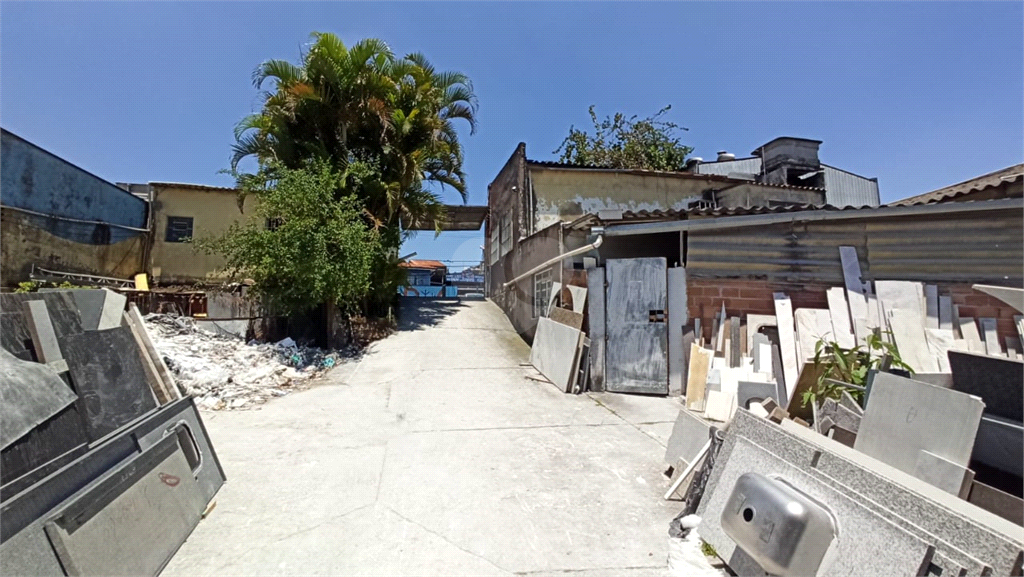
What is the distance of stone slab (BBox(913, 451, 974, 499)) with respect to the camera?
2.31 m

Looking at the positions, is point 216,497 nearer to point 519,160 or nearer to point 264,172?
point 264,172

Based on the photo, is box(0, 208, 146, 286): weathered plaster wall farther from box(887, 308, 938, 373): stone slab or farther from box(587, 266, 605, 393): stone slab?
box(887, 308, 938, 373): stone slab

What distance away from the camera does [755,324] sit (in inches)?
259

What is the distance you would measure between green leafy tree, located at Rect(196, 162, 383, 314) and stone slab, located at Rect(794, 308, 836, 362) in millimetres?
7830

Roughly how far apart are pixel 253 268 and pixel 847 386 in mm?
9859

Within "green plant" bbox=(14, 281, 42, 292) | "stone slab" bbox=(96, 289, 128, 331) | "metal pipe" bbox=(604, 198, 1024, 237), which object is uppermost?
"metal pipe" bbox=(604, 198, 1024, 237)

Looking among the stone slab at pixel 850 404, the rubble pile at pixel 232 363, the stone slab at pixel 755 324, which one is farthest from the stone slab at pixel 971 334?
the rubble pile at pixel 232 363

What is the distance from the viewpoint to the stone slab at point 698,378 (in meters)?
6.27

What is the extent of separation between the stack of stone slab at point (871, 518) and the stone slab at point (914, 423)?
482 millimetres

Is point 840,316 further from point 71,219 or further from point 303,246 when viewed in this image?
point 71,219

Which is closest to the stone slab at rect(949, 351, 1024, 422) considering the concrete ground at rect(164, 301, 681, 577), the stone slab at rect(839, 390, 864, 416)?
the stone slab at rect(839, 390, 864, 416)

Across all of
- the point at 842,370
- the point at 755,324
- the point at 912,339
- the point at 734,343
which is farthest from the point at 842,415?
the point at 912,339

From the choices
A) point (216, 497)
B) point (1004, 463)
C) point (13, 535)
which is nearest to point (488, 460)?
point (216, 497)

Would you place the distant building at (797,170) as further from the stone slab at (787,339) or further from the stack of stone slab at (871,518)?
the stack of stone slab at (871,518)
